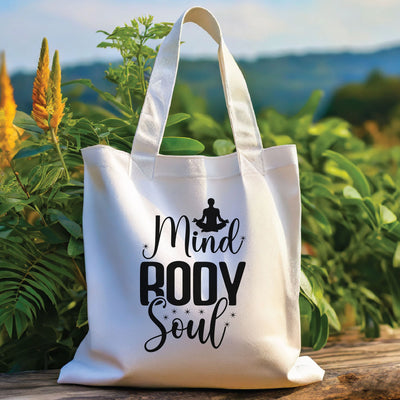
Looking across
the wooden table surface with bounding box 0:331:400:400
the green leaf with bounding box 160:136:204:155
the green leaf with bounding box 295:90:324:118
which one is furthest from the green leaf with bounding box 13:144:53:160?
the green leaf with bounding box 295:90:324:118

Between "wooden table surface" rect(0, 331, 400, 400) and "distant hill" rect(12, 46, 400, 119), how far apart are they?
1.97 meters

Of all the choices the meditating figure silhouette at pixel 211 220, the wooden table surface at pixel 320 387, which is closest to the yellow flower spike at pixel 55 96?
the meditating figure silhouette at pixel 211 220

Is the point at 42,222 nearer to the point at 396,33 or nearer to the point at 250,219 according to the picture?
the point at 250,219

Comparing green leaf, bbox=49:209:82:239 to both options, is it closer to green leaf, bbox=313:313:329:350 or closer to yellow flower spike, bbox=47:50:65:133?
yellow flower spike, bbox=47:50:65:133

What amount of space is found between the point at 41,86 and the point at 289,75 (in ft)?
9.42

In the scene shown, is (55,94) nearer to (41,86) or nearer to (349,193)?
(41,86)

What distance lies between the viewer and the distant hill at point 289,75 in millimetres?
3143

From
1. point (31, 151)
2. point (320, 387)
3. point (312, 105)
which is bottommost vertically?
point (320, 387)

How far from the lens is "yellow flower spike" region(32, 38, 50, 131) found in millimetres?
938

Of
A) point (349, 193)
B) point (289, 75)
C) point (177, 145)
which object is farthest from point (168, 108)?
point (289, 75)

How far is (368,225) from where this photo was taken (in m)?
1.43

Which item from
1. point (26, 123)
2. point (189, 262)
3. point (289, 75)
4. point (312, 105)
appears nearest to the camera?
point (189, 262)

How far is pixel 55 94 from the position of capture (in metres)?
0.94

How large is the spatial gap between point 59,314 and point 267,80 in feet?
8.91
